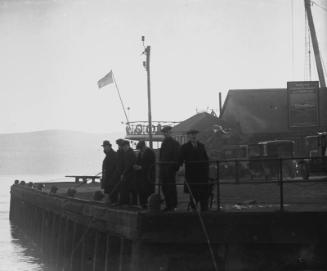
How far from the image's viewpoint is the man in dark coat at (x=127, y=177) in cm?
1462

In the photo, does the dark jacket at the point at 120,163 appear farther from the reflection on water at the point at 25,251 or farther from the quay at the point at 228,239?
the reflection on water at the point at 25,251

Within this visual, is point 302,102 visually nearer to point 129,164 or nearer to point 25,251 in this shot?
point 25,251

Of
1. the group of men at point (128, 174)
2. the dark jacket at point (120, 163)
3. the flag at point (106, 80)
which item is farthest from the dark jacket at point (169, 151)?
the flag at point (106, 80)

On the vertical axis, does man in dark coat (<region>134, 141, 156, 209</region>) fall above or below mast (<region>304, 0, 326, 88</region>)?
below

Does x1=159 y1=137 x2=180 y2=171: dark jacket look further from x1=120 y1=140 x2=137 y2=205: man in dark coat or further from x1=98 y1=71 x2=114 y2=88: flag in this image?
x1=98 y1=71 x2=114 y2=88: flag

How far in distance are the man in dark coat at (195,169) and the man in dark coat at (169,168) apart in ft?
0.86

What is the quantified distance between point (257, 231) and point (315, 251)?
43.4 inches

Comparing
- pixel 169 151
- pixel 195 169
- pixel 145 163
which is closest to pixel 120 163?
pixel 145 163

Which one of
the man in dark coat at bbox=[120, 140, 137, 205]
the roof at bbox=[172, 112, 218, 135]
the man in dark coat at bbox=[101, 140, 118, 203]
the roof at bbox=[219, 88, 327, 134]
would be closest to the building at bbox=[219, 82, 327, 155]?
the roof at bbox=[219, 88, 327, 134]

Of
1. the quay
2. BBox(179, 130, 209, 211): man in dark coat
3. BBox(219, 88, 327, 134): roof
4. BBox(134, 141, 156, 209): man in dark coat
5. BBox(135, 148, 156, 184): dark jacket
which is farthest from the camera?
BBox(219, 88, 327, 134): roof

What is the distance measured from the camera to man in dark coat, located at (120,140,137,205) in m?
14.6

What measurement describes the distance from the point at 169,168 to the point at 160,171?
20 centimetres

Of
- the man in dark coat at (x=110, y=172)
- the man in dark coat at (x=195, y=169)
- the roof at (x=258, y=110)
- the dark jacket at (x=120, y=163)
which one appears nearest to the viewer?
Result: the man in dark coat at (x=195, y=169)

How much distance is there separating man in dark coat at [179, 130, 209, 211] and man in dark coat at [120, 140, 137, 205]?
221cm
